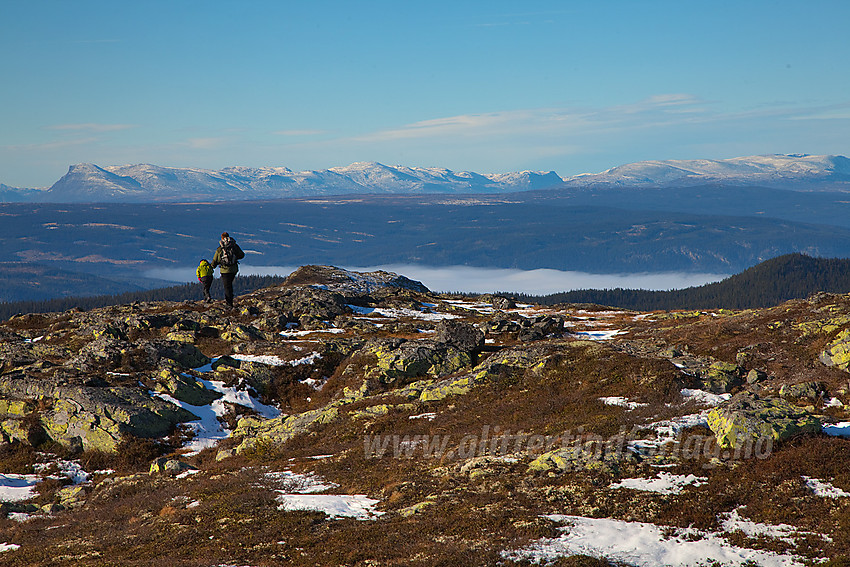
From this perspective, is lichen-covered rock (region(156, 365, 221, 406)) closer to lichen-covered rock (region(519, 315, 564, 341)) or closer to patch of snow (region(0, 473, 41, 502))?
patch of snow (region(0, 473, 41, 502))

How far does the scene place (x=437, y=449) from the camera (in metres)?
30.1

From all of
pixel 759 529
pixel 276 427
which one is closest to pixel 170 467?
pixel 276 427

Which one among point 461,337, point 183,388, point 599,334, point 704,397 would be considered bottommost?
point 183,388

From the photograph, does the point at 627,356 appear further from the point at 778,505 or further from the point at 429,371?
the point at 778,505

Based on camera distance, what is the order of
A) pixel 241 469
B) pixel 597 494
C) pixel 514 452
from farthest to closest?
pixel 241 469 < pixel 514 452 < pixel 597 494

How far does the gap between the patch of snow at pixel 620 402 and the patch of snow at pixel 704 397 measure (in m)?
2.59

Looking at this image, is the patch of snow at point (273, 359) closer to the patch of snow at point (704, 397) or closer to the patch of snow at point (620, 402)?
the patch of snow at point (620, 402)

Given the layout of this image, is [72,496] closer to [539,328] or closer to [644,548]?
[644,548]

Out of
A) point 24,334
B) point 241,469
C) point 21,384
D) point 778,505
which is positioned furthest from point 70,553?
point 24,334

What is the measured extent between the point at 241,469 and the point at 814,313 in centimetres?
3954

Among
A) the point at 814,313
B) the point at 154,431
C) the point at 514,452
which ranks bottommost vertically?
the point at 154,431

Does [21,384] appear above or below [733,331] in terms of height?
below

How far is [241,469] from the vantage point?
103 ft

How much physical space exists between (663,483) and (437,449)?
36.7 ft
